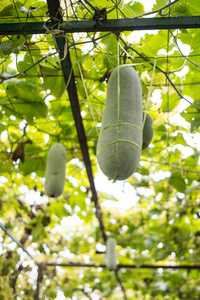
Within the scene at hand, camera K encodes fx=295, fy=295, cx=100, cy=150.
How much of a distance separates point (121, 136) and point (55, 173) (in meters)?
0.87

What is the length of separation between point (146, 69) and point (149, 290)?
517cm

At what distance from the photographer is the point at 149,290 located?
18.4ft

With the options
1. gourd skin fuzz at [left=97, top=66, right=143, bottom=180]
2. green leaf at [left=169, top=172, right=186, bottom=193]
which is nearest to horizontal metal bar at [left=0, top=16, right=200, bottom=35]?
gourd skin fuzz at [left=97, top=66, right=143, bottom=180]

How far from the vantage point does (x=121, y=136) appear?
2.77 feet

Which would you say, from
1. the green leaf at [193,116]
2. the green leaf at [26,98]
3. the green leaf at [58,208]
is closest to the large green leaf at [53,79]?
the green leaf at [26,98]

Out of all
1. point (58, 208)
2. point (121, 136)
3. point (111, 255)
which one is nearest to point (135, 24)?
point (121, 136)

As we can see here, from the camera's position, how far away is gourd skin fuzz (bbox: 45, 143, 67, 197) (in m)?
1.60

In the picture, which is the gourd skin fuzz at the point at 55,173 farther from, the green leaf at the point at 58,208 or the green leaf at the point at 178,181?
the green leaf at the point at 58,208

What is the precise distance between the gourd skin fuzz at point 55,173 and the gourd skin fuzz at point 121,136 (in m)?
0.76

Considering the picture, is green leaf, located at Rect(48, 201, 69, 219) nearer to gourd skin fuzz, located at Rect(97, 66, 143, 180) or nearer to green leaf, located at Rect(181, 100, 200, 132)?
green leaf, located at Rect(181, 100, 200, 132)

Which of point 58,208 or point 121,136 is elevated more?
point 58,208

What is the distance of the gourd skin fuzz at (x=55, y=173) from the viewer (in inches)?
63.1

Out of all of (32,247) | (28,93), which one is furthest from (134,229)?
(28,93)

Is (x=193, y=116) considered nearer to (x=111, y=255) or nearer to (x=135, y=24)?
(x=135, y=24)
